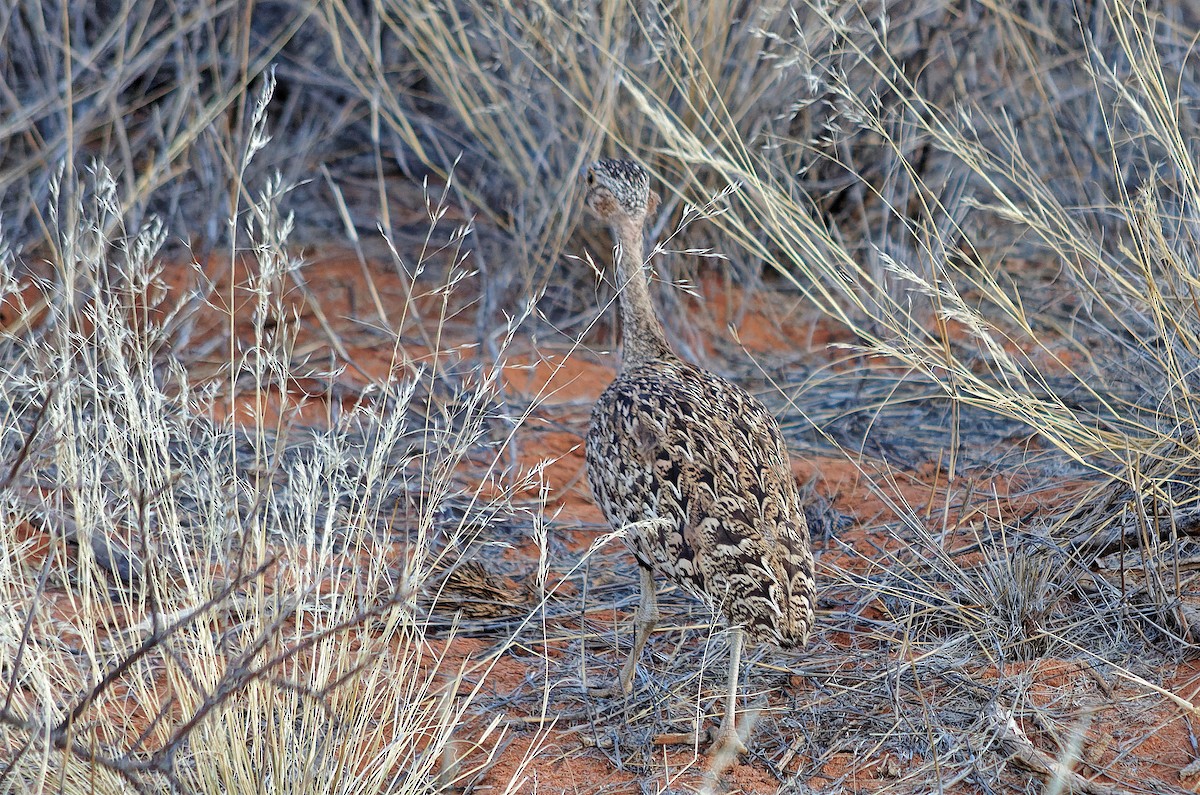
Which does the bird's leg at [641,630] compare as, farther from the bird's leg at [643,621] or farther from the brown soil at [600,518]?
the brown soil at [600,518]

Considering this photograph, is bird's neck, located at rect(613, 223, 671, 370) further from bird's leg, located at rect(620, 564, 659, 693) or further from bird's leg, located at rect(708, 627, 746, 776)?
bird's leg, located at rect(708, 627, 746, 776)

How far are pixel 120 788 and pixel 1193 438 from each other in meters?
3.04

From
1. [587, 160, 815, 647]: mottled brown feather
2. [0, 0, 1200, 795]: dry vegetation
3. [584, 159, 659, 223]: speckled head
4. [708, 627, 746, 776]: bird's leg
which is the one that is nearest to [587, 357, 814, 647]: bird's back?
[587, 160, 815, 647]: mottled brown feather

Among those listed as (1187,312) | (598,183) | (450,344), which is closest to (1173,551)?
(1187,312)

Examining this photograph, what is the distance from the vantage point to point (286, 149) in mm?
6641

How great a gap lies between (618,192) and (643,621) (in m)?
1.44

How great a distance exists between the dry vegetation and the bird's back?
0.87ft

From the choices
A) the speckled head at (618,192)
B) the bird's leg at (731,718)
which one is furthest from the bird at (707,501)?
the speckled head at (618,192)

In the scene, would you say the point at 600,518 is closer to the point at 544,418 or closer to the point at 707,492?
the point at 544,418

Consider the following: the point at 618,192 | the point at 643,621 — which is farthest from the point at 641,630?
the point at 618,192

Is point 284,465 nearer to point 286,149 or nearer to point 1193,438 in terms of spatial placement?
point 286,149

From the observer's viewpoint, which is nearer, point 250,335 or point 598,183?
point 598,183

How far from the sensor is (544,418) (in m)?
5.32

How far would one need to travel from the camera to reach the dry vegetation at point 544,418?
267cm
